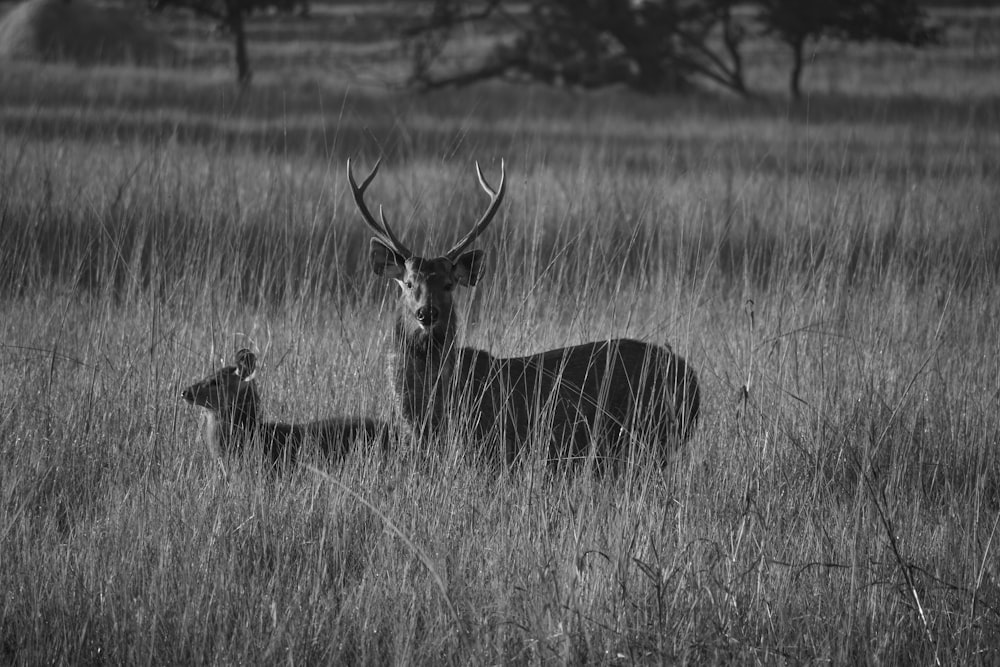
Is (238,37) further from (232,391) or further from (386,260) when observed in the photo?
(232,391)

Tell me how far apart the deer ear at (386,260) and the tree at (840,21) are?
47.4 feet

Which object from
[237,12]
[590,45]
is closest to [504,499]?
[590,45]

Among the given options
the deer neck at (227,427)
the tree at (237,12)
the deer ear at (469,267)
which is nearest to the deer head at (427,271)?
the deer ear at (469,267)

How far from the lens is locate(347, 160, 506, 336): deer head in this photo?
14.5 ft

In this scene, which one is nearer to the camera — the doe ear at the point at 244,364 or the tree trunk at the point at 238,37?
the doe ear at the point at 244,364

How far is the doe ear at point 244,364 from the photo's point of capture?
181 inches

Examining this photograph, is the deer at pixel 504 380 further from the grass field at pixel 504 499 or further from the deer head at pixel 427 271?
the grass field at pixel 504 499

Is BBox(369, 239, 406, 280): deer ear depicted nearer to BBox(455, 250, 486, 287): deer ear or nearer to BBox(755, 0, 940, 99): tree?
BBox(455, 250, 486, 287): deer ear

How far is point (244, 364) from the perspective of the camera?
462cm

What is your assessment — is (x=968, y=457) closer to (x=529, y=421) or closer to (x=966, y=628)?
(x=966, y=628)

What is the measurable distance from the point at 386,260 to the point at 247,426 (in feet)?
2.83

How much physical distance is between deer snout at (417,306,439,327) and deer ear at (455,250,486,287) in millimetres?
262

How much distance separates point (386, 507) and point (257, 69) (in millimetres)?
20096

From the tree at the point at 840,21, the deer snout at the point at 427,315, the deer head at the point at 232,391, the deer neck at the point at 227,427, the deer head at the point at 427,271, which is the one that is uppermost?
the tree at the point at 840,21
